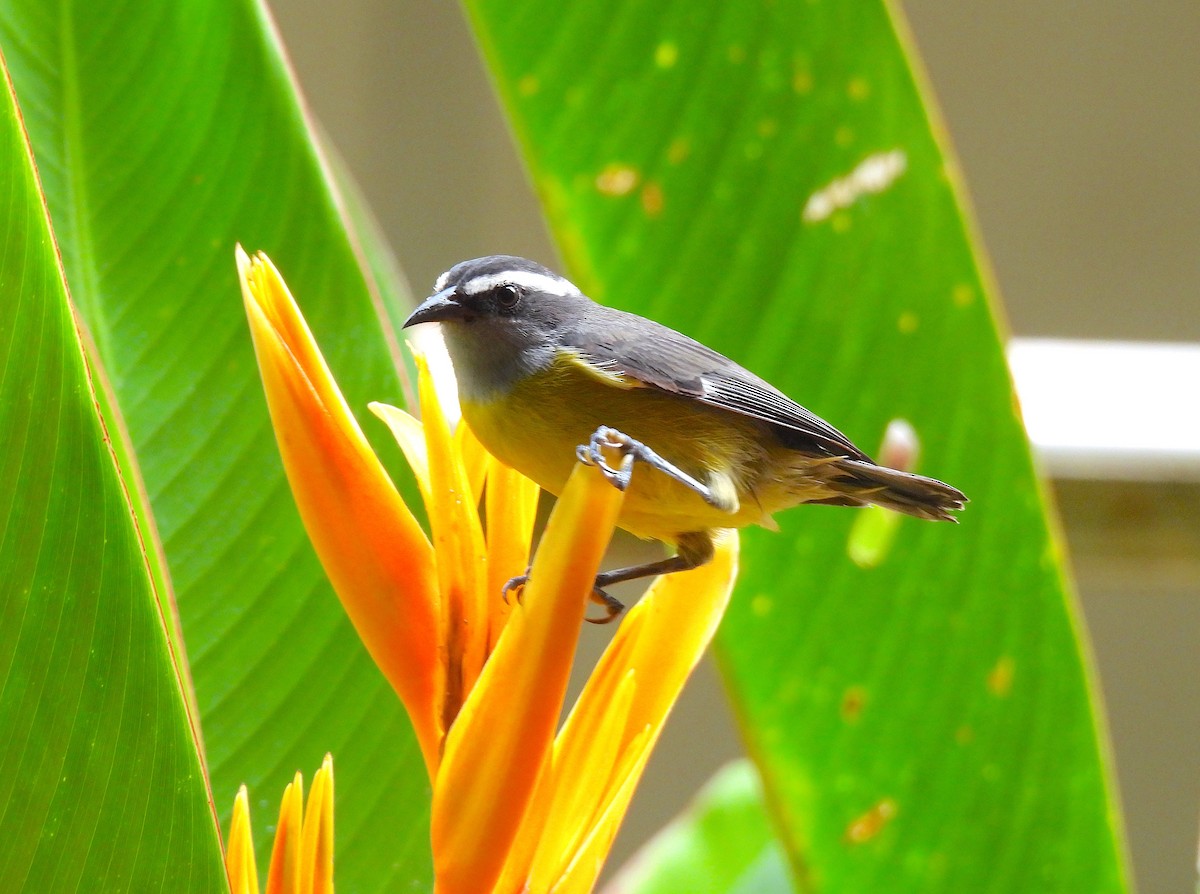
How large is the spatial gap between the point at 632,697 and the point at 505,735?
0.21 feet

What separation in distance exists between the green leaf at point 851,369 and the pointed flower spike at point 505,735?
0.29 m

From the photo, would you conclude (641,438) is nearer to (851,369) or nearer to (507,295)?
(507,295)

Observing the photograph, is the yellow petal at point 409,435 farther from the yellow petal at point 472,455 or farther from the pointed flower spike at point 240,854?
the pointed flower spike at point 240,854

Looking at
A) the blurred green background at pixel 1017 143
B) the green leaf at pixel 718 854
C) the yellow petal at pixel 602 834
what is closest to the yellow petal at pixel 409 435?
the yellow petal at pixel 602 834

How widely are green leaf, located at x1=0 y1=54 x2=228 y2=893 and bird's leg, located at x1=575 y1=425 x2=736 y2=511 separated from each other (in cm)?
Answer: 12

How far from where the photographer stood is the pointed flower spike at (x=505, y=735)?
30 cm

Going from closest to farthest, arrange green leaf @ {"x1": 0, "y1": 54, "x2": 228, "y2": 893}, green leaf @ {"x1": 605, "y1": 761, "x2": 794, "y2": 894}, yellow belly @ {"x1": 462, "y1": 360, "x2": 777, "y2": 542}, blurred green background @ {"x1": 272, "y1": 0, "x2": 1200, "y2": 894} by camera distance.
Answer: green leaf @ {"x1": 0, "y1": 54, "x2": 228, "y2": 893}
yellow belly @ {"x1": 462, "y1": 360, "x2": 777, "y2": 542}
green leaf @ {"x1": 605, "y1": 761, "x2": 794, "y2": 894}
blurred green background @ {"x1": 272, "y1": 0, "x2": 1200, "y2": 894}

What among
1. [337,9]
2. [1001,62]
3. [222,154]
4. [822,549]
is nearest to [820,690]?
[822,549]

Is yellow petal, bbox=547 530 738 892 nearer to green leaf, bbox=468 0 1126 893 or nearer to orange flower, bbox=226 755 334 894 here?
orange flower, bbox=226 755 334 894

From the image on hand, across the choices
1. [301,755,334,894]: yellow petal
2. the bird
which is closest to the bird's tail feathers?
the bird

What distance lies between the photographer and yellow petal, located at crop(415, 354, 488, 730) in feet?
1.17

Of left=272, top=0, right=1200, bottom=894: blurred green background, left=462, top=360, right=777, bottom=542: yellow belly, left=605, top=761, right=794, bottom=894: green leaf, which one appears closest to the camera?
left=462, top=360, right=777, bottom=542: yellow belly

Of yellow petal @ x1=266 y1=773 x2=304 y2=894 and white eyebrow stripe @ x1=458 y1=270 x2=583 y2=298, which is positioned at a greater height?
white eyebrow stripe @ x1=458 y1=270 x2=583 y2=298

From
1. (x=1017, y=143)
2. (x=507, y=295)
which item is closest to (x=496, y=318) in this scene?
(x=507, y=295)
